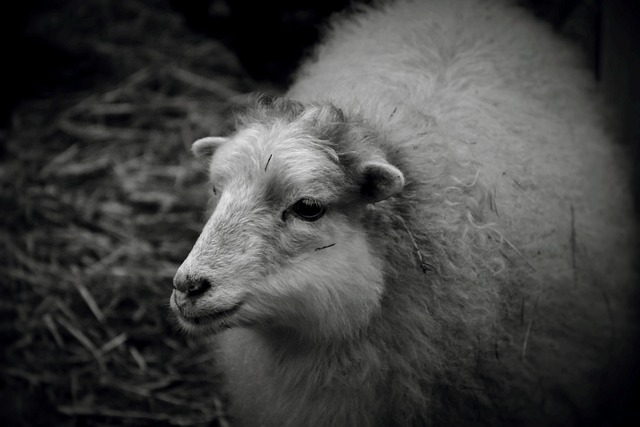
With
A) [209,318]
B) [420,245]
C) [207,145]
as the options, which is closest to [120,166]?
[207,145]

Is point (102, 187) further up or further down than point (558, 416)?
further down

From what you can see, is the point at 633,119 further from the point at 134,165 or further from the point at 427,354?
the point at 134,165

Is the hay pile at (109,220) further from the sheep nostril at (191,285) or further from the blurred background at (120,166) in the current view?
the sheep nostril at (191,285)

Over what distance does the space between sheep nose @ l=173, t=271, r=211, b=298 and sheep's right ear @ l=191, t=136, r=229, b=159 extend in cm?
72

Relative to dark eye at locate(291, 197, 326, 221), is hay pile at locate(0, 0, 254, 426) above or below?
below

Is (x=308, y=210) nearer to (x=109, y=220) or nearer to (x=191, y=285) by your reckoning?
(x=191, y=285)

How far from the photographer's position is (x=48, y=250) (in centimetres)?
444

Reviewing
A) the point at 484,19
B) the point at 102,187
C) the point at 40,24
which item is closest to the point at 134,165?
the point at 102,187

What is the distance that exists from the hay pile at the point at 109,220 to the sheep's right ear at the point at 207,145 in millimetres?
1591

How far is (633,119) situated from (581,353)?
1.63 meters

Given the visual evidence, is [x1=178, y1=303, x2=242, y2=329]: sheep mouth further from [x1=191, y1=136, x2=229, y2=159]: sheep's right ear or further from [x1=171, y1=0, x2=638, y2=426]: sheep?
[x1=191, y1=136, x2=229, y2=159]: sheep's right ear

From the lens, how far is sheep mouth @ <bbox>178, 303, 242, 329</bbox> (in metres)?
2.01

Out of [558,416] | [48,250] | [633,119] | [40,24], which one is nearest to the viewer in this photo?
[558,416]

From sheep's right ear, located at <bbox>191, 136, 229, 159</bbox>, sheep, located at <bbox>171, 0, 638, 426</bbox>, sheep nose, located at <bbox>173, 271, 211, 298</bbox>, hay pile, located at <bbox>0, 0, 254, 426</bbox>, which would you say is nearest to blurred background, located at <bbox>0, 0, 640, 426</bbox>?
hay pile, located at <bbox>0, 0, 254, 426</bbox>
